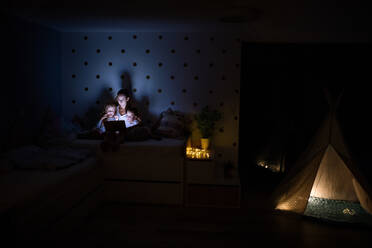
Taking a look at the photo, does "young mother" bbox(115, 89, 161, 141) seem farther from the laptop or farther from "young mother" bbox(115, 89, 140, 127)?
the laptop

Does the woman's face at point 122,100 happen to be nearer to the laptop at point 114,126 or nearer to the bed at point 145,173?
the laptop at point 114,126

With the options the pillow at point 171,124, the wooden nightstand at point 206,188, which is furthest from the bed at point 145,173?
the pillow at point 171,124

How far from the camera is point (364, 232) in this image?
3143 mm

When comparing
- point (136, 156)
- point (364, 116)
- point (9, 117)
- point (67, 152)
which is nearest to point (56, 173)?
point (67, 152)

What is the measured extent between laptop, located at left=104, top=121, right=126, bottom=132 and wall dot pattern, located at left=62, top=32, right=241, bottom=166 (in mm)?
775

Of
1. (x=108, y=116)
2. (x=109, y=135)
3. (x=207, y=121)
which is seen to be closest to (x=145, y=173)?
(x=109, y=135)

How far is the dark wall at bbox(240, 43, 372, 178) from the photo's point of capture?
4625 millimetres

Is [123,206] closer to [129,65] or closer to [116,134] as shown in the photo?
[116,134]

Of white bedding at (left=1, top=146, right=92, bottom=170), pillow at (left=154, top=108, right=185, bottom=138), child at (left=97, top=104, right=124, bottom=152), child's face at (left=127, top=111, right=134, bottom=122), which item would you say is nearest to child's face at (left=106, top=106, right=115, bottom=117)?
child at (left=97, top=104, right=124, bottom=152)

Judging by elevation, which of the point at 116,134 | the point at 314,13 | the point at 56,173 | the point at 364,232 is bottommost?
the point at 364,232

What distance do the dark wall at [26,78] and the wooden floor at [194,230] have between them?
156 centimetres

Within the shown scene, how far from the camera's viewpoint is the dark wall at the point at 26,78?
3.62m

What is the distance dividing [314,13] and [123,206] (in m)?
3.21

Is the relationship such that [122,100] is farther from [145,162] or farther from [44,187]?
[44,187]
